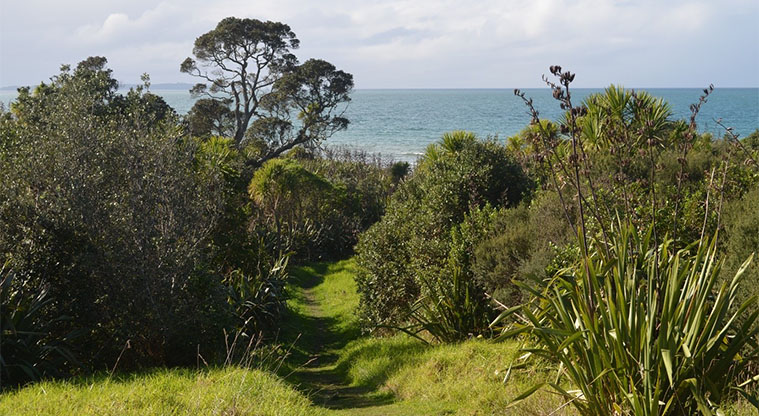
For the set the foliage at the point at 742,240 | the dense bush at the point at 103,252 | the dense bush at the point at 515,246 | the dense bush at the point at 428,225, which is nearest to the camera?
the foliage at the point at 742,240

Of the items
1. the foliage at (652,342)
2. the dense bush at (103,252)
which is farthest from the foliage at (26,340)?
the foliage at (652,342)

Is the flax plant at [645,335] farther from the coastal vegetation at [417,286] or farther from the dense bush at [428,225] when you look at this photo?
the dense bush at [428,225]

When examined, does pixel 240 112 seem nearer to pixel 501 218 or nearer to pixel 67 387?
pixel 501 218

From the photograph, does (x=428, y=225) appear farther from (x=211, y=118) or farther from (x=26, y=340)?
(x=211, y=118)

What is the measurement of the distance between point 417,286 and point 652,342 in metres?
8.14

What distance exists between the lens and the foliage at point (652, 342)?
482 cm

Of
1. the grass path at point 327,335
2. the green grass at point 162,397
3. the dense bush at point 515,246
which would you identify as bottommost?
the grass path at point 327,335

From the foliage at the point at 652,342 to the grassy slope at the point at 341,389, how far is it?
0.45m

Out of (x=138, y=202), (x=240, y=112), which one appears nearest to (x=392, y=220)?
(x=138, y=202)

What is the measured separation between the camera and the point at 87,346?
9.35 metres

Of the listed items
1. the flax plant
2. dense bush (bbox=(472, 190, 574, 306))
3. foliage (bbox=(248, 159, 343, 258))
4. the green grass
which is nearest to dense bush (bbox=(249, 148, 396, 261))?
foliage (bbox=(248, 159, 343, 258))

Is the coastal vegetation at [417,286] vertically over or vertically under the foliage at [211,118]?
under

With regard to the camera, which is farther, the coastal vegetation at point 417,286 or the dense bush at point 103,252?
the dense bush at point 103,252

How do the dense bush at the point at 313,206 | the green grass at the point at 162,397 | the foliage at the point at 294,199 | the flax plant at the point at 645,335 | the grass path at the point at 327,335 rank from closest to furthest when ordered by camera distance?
the flax plant at the point at 645,335
the green grass at the point at 162,397
the grass path at the point at 327,335
the foliage at the point at 294,199
the dense bush at the point at 313,206
